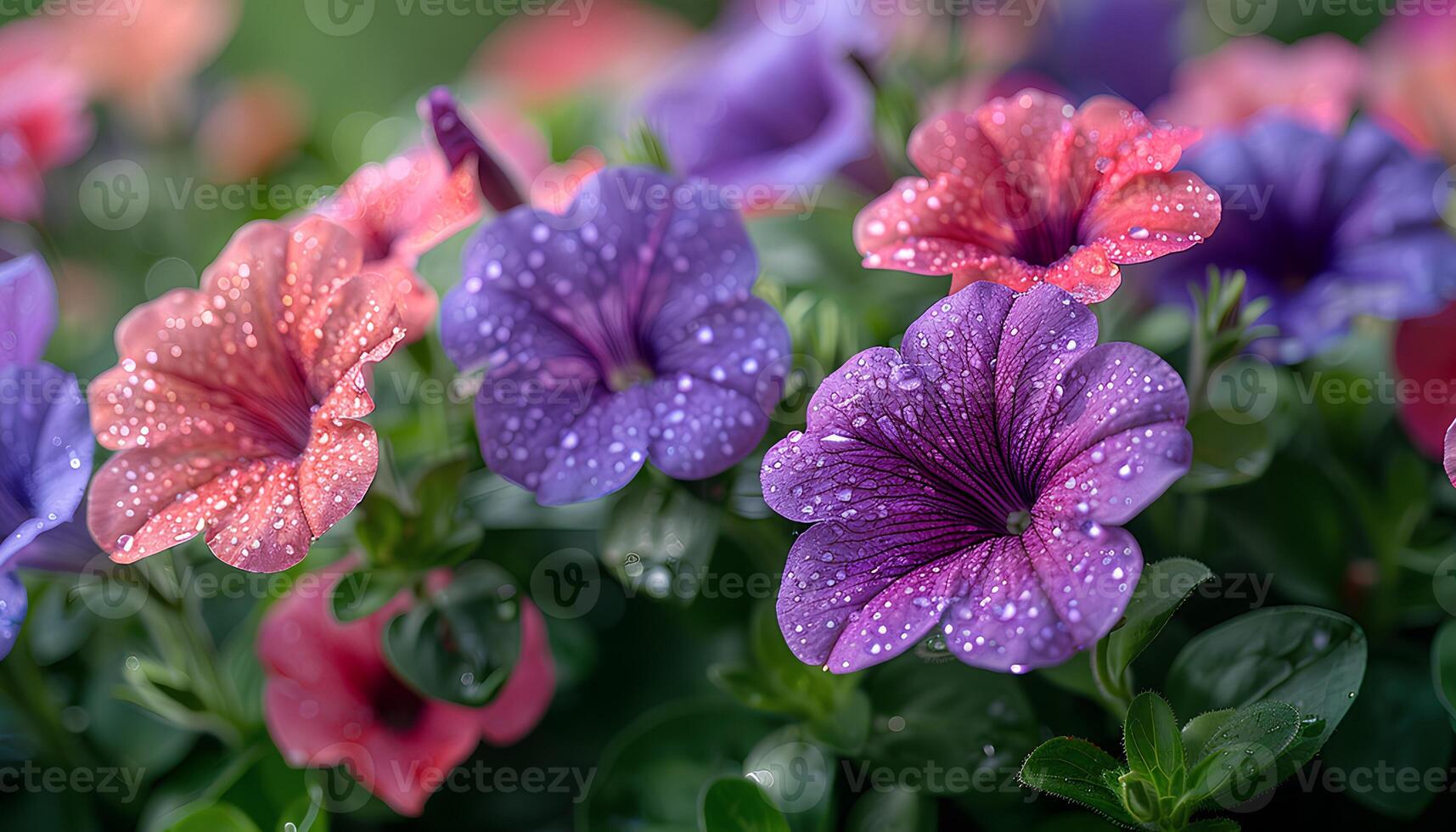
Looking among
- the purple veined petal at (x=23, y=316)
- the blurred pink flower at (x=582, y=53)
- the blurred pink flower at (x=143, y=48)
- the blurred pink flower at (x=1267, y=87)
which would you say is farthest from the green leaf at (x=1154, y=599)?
the blurred pink flower at (x=143, y=48)

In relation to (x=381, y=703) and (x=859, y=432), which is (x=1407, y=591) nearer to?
(x=859, y=432)

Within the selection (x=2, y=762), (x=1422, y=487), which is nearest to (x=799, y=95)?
Result: (x=1422, y=487)

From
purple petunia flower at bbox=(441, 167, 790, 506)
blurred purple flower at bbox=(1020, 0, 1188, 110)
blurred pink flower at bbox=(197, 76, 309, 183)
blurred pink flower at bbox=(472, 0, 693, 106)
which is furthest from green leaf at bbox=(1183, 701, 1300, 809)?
blurred pink flower at bbox=(197, 76, 309, 183)

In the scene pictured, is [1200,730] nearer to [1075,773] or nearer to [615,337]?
[1075,773]

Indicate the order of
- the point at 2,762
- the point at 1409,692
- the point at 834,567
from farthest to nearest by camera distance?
1. the point at 2,762
2. the point at 1409,692
3. the point at 834,567

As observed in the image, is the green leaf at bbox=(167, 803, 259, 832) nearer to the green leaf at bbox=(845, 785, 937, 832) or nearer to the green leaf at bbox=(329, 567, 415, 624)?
the green leaf at bbox=(329, 567, 415, 624)

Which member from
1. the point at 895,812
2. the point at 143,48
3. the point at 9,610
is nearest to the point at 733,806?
the point at 895,812
